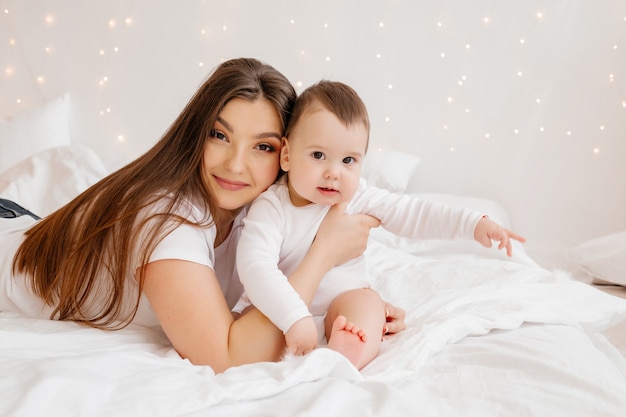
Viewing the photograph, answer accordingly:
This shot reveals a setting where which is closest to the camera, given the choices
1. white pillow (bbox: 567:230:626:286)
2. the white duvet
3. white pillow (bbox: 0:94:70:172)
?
the white duvet

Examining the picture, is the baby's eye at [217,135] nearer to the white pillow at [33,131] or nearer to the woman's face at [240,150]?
the woman's face at [240,150]

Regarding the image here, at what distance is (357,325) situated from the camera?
1.08 metres

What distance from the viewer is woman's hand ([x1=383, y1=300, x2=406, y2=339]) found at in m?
1.19

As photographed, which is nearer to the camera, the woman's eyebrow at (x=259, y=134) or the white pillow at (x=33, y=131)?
the woman's eyebrow at (x=259, y=134)

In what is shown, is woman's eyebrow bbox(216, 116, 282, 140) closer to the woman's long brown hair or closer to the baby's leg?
the woman's long brown hair

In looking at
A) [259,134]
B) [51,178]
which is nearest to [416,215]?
[259,134]

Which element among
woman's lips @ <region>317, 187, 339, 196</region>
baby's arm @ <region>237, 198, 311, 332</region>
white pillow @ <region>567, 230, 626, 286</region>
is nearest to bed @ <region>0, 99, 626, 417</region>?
baby's arm @ <region>237, 198, 311, 332</region>

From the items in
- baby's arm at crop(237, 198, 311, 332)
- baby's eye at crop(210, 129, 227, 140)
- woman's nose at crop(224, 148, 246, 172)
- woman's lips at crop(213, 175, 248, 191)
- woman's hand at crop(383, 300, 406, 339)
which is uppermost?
baby's eye at crop(210, 129, 227, 140)

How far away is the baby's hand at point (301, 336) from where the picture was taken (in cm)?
99

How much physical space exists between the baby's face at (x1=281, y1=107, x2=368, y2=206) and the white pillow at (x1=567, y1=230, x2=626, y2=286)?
4.82ft

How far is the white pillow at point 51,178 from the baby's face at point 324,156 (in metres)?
1.22

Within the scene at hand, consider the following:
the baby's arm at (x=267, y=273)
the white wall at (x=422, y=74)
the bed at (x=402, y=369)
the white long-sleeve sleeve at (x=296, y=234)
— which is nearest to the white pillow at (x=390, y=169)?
the white wall at (x=422, y=74)

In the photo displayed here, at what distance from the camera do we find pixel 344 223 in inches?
48.8

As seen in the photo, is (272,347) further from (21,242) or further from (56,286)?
(21,242)
